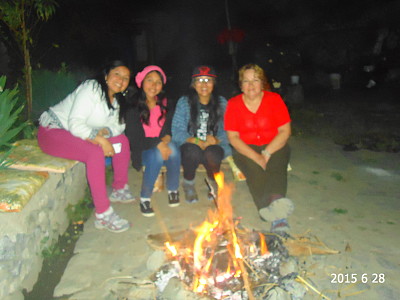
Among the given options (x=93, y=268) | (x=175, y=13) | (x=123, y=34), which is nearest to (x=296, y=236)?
(x=93, y=268)

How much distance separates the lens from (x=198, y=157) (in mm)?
4012

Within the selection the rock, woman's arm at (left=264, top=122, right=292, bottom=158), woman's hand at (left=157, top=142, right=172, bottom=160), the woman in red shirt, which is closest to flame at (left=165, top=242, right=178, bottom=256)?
the rock

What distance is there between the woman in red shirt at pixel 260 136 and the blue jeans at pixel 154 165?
68cm

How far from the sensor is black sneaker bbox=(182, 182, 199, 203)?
417 centimetres

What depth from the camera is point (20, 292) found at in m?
2.54

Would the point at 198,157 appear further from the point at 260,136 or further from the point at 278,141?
the point at 278,141

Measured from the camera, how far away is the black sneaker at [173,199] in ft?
13.4

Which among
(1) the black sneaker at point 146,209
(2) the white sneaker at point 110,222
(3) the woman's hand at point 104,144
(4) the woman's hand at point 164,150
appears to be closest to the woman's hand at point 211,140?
(4) the woman's hand at point 164,150

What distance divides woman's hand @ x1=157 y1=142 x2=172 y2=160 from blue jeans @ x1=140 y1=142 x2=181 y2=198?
0.11 feet

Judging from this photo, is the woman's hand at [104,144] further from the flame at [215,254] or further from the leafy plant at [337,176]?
the leafy plant at [337,176]

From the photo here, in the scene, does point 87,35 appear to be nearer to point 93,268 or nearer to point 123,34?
point 123,34

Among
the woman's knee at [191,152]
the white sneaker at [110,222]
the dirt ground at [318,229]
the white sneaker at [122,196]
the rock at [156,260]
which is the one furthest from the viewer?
the white sneaker at [122,196]

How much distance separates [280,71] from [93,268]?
34.5 ft

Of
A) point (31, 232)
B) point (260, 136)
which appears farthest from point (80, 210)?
point (260, 136)
